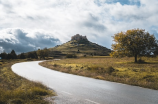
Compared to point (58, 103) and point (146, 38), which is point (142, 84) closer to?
point (58, 103)

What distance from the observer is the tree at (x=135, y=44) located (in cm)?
4166

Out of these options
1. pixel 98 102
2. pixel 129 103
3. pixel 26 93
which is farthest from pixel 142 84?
pixel 26 93

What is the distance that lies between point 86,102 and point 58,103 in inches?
60.4

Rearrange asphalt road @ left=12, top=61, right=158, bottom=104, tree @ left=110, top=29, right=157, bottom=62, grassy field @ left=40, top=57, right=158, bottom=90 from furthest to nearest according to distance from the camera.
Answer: tree @ left=110, top=29, right=157, bottom=62 → grassy field @ left=40, top=57, right=158, bottom=90 → asphalt road @ left=12, top=61, right=158, bottom=104

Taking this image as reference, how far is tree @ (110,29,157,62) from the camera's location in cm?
4166

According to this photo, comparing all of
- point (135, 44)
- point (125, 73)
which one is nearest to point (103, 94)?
point (125, 73)

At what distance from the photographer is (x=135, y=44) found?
136 ft

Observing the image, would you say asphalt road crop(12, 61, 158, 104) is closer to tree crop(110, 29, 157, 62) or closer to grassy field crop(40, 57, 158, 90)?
grassy field crop(40, 57, 158, 90)

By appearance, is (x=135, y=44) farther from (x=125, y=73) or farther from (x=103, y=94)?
(x=103, y=94)

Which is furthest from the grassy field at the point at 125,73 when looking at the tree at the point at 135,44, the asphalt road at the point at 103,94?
the tree at the point at 135,44

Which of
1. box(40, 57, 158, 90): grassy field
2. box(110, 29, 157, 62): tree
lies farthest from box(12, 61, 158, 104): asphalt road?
box(110, 29, 157, 62): tree

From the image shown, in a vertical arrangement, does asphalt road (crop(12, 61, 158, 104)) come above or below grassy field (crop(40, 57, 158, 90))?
below

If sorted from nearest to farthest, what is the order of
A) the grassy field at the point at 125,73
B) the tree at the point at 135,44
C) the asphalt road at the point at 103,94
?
the asphalt road at the point at 103,94
the grassy field at the point at 125,73
the tree at the point at 135,44

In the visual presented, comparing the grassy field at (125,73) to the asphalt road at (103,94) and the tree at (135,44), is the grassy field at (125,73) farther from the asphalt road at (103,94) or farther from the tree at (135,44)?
the tree at (135,44)
